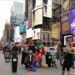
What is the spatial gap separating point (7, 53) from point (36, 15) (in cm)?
6523

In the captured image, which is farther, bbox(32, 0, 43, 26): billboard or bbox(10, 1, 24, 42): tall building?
bbox(10, 1, 24, 42): tall building

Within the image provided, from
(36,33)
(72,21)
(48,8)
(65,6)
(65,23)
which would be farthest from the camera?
(36,33)

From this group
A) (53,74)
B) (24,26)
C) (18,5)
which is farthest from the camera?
(18,5)

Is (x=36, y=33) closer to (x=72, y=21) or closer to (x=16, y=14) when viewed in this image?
(x=72, y=21)

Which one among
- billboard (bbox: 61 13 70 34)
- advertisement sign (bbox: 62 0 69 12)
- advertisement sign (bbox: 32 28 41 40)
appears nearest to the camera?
billboard (bbox: 61 13 70 34)

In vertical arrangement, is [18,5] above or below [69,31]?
above

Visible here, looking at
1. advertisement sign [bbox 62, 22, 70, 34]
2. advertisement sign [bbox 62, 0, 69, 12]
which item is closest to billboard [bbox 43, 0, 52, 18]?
advertisement sign [bbox 62, 0, 69, 12]

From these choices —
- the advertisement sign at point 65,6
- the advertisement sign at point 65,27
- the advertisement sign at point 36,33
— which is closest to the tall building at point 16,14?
the advertisement sign at point 36,33

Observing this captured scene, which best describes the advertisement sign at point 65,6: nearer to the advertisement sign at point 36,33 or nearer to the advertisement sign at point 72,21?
the advertisement sign at point 72,21

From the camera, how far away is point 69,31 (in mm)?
58375

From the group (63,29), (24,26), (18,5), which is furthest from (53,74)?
(18,5)

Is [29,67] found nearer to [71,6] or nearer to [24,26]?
[71,6]

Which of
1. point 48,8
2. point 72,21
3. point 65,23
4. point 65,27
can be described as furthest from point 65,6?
point 48,8

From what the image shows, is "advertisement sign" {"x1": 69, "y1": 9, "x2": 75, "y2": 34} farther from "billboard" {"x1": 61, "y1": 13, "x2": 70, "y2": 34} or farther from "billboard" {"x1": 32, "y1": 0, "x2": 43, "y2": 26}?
"billboard" {"x1": 32, "y1": 0, "x2": 43, "y2": 26}
